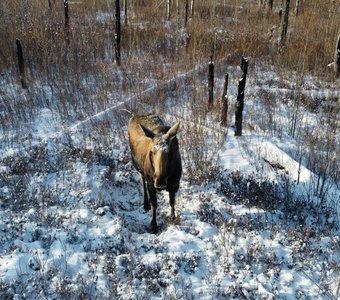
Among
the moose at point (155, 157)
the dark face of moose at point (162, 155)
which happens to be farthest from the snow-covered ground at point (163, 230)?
the dark face of moose at point (162, 155)

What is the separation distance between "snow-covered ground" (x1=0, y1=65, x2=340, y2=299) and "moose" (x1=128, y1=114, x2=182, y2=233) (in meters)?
0.50

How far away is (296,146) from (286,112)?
172 cm

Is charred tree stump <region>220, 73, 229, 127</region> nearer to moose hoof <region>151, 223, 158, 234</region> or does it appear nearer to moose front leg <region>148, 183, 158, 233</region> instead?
moose front leg <region>148, 183, 158, 233</region>

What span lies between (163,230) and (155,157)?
4.11 feet

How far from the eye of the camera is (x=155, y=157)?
4.67 metres

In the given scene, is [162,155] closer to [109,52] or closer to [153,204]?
[153,204]

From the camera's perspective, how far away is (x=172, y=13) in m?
18.4

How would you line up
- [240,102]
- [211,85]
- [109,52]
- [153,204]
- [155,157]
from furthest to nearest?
1. [109,52]
2. [211,85]
3. [240,102]
4. [153,204]
5. [155,157]

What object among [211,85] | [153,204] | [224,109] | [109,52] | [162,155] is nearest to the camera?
[162,155]

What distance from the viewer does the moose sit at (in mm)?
4602

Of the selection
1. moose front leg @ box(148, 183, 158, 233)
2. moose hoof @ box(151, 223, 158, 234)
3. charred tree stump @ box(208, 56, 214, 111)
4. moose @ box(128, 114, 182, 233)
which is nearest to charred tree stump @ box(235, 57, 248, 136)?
charred tree stump @ box(208, 56, 214, 111)

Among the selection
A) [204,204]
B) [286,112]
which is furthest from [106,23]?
[204,204]

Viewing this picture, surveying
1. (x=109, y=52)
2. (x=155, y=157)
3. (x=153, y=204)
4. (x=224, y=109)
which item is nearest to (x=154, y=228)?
(x=153, y=204)

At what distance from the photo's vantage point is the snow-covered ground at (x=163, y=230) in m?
4.25
